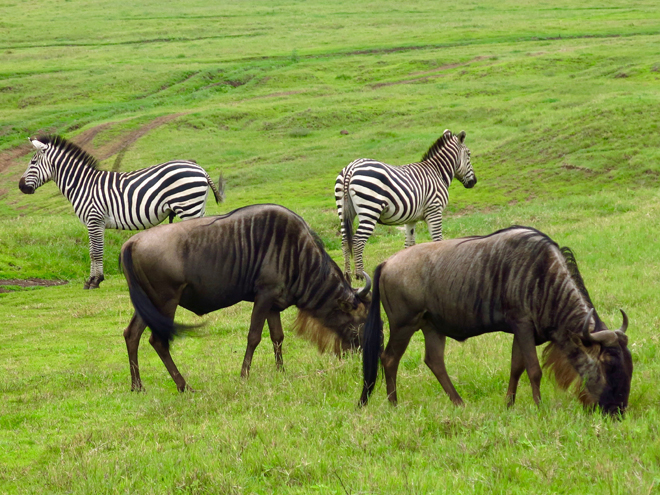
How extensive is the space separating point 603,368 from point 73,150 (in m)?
14.0

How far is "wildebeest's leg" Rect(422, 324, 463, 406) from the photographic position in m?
6.68

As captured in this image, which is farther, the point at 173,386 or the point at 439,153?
the point at 439,153

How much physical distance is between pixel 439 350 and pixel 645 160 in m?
20.2

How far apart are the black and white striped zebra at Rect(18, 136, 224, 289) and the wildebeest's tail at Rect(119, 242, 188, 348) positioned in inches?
288

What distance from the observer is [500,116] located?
38.6 metres

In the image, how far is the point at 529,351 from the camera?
6.32 metres

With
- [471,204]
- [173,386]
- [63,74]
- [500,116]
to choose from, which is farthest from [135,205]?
[63,74]

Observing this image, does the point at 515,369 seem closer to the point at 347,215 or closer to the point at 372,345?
the point at 372,345

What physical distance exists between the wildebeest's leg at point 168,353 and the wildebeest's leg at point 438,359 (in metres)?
2.71

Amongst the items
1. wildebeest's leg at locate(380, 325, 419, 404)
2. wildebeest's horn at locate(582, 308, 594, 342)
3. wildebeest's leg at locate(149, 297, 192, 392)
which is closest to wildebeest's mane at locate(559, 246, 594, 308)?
wildebeest's horn at locate(582, 308, 594, 342)

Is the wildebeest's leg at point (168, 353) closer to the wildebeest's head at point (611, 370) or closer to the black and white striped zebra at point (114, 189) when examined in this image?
the wildebeest's head at point (611, 370)

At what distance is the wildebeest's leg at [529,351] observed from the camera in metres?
6.31

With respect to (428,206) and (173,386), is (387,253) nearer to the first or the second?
(428,206)

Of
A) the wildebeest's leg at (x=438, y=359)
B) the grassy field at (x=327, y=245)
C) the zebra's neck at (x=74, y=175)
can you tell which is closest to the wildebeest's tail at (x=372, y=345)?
the grassy field at (x=327, y=245)
